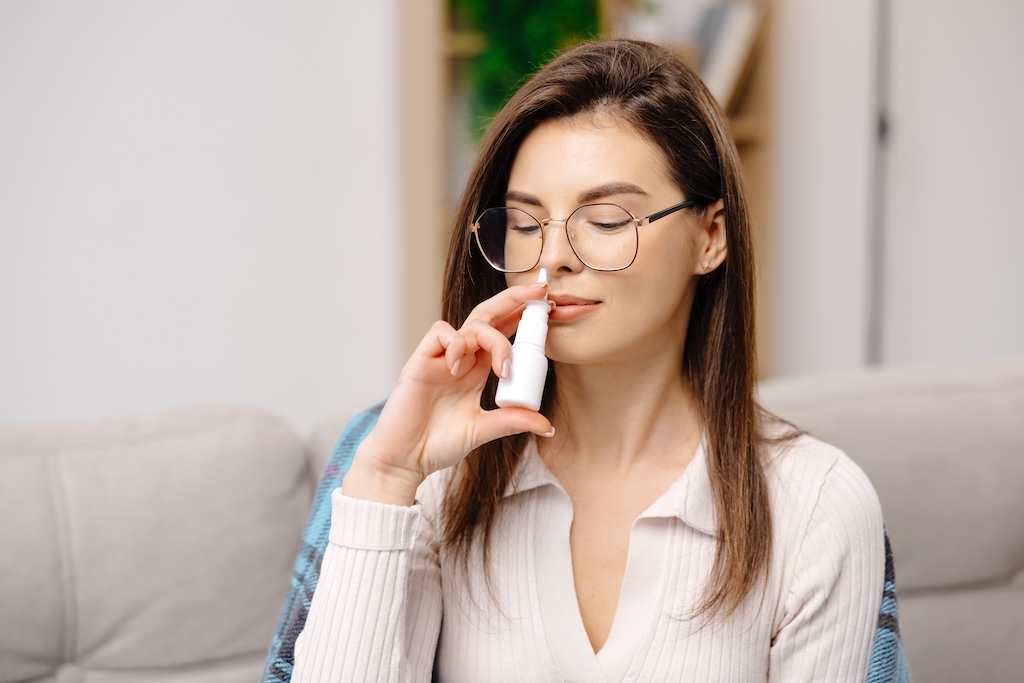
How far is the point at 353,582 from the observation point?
3.69ft

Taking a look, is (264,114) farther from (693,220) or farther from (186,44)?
(693,220)

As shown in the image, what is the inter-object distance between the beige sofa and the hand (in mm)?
416

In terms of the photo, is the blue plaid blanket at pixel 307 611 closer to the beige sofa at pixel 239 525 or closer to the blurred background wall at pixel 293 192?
the beige sofa at pixel 239 525

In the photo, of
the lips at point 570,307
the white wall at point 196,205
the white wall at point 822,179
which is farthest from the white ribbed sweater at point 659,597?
the white wall at point 822,179

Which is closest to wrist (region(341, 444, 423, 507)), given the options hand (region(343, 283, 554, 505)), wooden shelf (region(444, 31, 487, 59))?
hand (region(343, 283, 554, 505))

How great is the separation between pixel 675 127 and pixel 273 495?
808mm

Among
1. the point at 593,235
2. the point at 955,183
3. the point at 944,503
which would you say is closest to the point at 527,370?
the point at 593,235

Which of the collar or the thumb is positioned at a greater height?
the thumb

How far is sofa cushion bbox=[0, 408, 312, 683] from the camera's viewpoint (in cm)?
136

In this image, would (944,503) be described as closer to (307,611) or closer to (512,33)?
(307,611)

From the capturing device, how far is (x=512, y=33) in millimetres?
2752

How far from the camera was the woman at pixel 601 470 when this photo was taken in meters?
1.15

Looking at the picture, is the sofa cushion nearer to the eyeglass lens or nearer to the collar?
the collar

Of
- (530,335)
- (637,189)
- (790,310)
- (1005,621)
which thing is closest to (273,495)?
(530,335)
